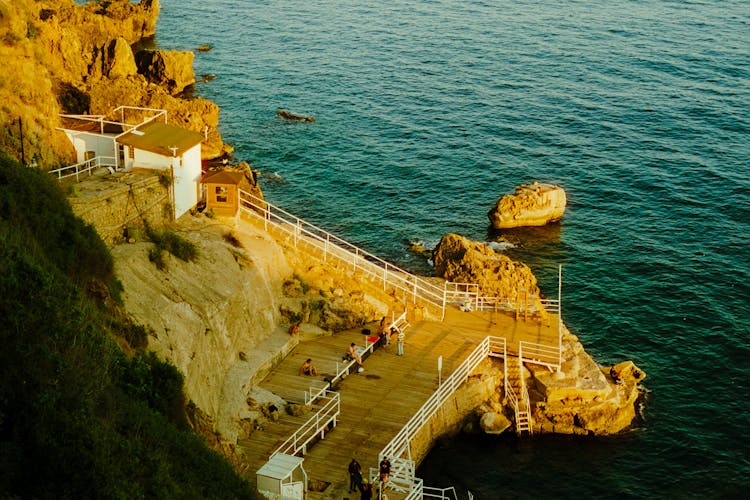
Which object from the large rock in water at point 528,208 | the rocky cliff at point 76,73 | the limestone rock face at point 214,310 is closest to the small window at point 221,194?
the limestone rock face at point 214,310

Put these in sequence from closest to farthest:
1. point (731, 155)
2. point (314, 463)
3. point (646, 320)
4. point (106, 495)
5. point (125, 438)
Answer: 1. point (106, 495)
2. point (125, 438)
3. point (314, 463)
4. point (646, 320)
5. point (731, 155)

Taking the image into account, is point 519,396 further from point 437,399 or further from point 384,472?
point 384,472

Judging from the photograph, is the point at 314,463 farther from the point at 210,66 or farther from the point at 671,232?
the point at 210,66

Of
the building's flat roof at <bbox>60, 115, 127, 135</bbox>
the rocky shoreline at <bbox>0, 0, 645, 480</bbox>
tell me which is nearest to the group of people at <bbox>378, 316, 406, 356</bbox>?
the rocky shoreline at <bbox>0, 0, 645, 480</bbox>

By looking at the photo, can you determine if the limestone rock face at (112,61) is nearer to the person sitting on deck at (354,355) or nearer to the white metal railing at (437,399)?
the person sitting on deck at (354,355)

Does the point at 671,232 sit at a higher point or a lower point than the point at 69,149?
lower

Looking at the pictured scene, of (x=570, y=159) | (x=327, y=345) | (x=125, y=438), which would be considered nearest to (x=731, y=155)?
(x=570, y=159)

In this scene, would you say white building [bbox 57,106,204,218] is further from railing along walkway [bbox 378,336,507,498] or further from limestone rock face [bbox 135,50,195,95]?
limestone rock face [bbox 135,50,195,95]
